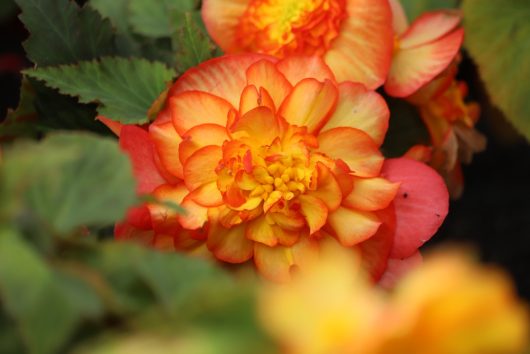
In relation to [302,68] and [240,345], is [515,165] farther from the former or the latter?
[240,345]

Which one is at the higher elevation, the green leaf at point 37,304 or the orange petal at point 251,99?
the green leaf at point 37,304

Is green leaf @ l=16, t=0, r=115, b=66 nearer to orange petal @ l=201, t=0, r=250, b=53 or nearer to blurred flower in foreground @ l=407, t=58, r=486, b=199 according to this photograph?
orange petal @ l=201, t=0, r=250, b=53

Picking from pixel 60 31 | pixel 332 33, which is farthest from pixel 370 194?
pixel 60 31

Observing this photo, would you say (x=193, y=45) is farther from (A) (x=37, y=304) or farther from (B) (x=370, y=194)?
(A) (x=37, y=304)

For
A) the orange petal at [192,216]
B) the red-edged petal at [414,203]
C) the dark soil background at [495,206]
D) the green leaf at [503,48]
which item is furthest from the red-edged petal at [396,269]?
the dark soil background at [495,206]

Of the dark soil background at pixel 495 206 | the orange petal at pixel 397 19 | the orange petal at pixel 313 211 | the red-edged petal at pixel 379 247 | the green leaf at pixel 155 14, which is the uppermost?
the green leaf at pixel 155 14

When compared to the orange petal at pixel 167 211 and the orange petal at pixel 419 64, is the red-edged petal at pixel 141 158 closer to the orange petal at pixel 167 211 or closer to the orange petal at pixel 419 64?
the orange petal at pixel 167 211

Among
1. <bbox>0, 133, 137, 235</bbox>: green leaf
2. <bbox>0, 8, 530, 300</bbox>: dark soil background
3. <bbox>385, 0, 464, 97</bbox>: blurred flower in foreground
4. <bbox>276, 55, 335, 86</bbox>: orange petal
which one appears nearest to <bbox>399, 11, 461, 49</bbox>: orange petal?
<bbox>385, 0, 464, 97</bbox>: blurred flower in foreground
